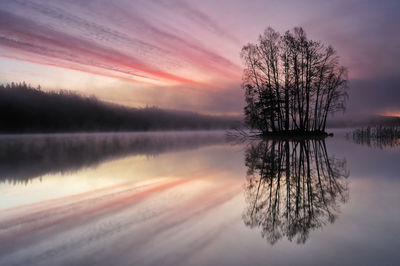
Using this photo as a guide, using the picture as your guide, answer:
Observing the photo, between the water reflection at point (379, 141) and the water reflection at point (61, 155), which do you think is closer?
the water reflection at point (61, 155)

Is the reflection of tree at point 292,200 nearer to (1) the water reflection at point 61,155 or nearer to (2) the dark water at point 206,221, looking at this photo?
(2) the dark water at point 206,221

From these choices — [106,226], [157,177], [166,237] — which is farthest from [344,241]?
[157,177]

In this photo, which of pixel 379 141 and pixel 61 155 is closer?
pixel 61 155

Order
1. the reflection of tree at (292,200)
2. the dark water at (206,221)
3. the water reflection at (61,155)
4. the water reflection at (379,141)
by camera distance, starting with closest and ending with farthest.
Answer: the dark water at (206,221), the reflection of tree at (292,200), the water reflection at (61,155), the water reflection at (379,141)

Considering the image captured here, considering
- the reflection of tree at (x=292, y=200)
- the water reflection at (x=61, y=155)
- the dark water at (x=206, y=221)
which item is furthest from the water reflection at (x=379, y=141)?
the water reflection at (x=61, y=155)

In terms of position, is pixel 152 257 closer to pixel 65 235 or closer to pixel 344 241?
pixel 65 235

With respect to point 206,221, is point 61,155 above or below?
below

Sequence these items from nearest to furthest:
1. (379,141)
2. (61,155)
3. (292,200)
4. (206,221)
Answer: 1. (206,221)
2. (292,200)
3. (61,155)
4. (379,141)

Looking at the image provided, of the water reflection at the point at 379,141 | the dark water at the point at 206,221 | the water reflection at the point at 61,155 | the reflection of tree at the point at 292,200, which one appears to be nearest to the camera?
the dark water at the point at 206,221

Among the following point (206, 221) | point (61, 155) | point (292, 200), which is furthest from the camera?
point (61, 155)

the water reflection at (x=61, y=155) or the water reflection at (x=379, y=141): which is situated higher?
the water reflection at (x=379, y=141)

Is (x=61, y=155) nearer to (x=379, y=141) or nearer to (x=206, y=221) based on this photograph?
(x=206, y=221)

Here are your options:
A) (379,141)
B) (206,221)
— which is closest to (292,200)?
(206,221)

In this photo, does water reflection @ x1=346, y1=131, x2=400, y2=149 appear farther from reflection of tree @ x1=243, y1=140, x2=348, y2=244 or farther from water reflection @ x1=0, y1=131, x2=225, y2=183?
water reflection @ x1=0, y1=131, x2=225, y2=183
